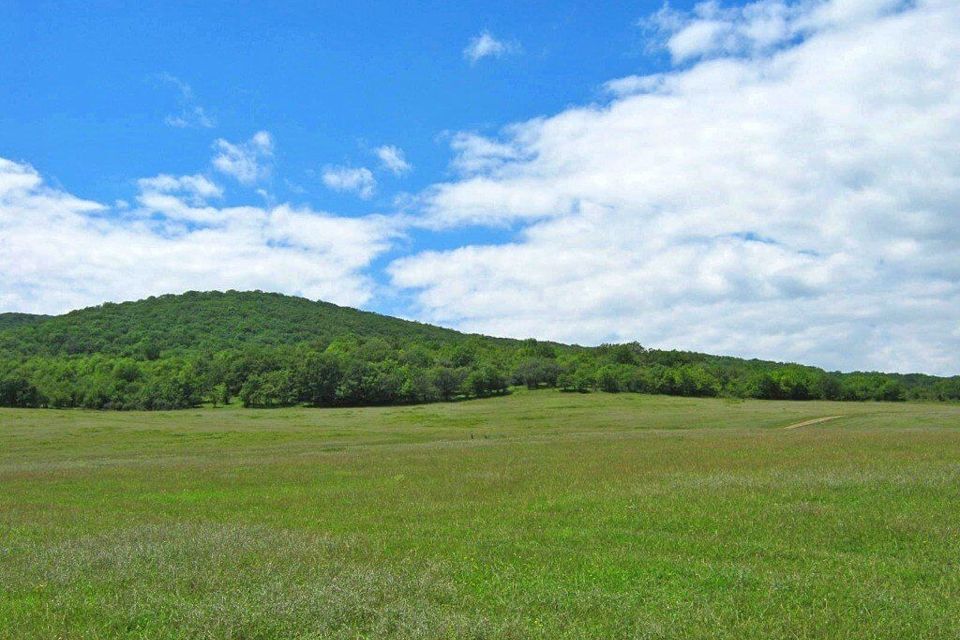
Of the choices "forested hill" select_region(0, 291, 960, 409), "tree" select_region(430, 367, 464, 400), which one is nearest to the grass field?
"forested hill" select_region(0, 291, 960, 409)

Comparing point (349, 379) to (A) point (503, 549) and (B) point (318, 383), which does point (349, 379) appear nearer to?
(B) point (318, 383)

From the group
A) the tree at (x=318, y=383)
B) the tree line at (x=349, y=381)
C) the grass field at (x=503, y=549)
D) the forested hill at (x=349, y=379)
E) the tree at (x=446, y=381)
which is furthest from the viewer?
the tree at (x=446, y=381)

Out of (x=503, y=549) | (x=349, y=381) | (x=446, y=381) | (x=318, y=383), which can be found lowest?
(x=503, y=549)

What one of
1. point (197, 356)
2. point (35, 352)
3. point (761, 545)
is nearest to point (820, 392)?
point (197, 356)

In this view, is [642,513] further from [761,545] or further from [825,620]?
[825,620]

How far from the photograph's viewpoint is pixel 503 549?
1507 cm

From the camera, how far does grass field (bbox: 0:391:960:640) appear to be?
1032 centimetres

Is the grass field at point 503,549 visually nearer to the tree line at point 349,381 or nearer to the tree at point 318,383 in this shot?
the tree at point 318,383

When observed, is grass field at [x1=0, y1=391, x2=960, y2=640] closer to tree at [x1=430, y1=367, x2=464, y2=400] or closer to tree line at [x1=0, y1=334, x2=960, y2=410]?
tree line at [x1=0, y1=334, x2=960, y2=410]

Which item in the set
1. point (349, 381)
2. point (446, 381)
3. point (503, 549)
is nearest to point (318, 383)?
point (349, 381)

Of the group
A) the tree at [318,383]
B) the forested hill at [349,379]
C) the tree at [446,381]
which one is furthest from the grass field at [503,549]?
the tree at [446,381]

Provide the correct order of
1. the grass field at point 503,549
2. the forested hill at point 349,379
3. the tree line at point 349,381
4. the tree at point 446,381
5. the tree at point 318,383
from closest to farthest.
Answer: the grass field at point 503,549 < the tree line at point 349,381 < the forested hill at point 349,379 < the tree at point 318,383 < the tree at point 446,381

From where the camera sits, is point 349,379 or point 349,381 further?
point 349,379

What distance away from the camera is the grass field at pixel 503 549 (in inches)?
406
